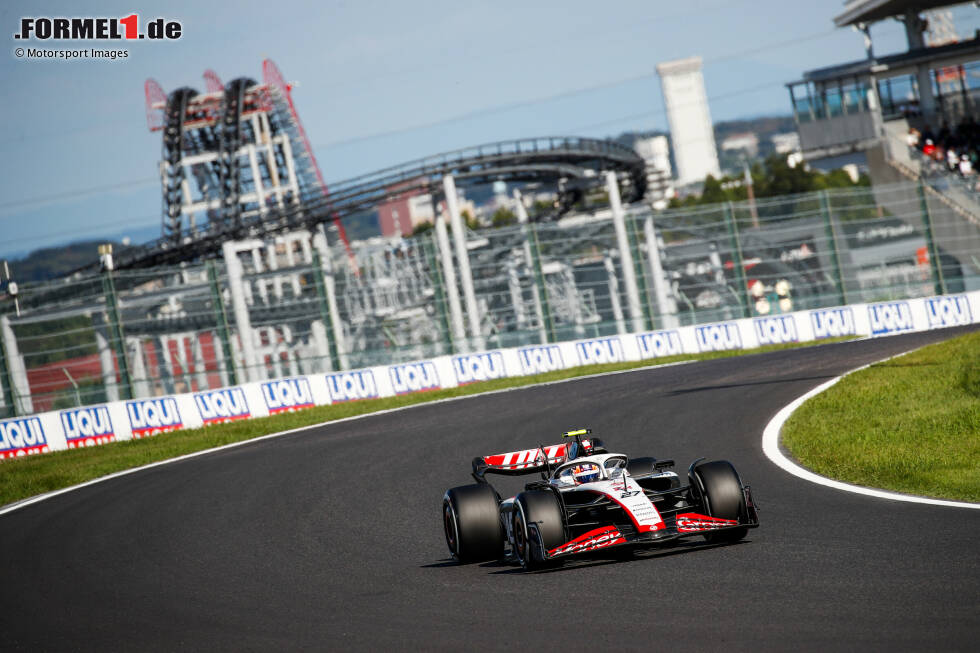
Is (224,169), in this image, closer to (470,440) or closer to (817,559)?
(470,440)

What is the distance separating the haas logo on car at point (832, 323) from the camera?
28453mm

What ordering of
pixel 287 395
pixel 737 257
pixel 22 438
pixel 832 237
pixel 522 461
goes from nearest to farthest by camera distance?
pixel 522 461
pixel 22 438
pixel 287 395
pixel 832 237
pixel 737 257

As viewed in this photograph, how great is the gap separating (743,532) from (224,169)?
48.3m

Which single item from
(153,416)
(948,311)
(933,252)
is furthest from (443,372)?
(933,252)

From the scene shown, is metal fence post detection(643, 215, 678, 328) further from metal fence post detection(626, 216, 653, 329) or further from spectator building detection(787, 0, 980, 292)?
spectator building detection(787, 0, 980, 292)

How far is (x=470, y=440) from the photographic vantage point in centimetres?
1530

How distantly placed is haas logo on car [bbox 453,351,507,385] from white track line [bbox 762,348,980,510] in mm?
11137

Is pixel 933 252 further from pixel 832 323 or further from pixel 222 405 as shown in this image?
pixel 222 405

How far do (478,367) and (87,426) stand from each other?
29.8 ft

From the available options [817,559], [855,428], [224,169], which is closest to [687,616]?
[817,559]

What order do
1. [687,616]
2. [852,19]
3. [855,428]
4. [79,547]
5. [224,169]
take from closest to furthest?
[687,616], [79,547], [855,428], [852,19], [224,169]

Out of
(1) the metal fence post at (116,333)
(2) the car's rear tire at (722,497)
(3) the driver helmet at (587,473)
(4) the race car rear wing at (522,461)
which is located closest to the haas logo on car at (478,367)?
(1) the metal fence post at (116,333)

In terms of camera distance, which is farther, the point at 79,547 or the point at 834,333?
the point at 834,333

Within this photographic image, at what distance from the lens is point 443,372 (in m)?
26.5
